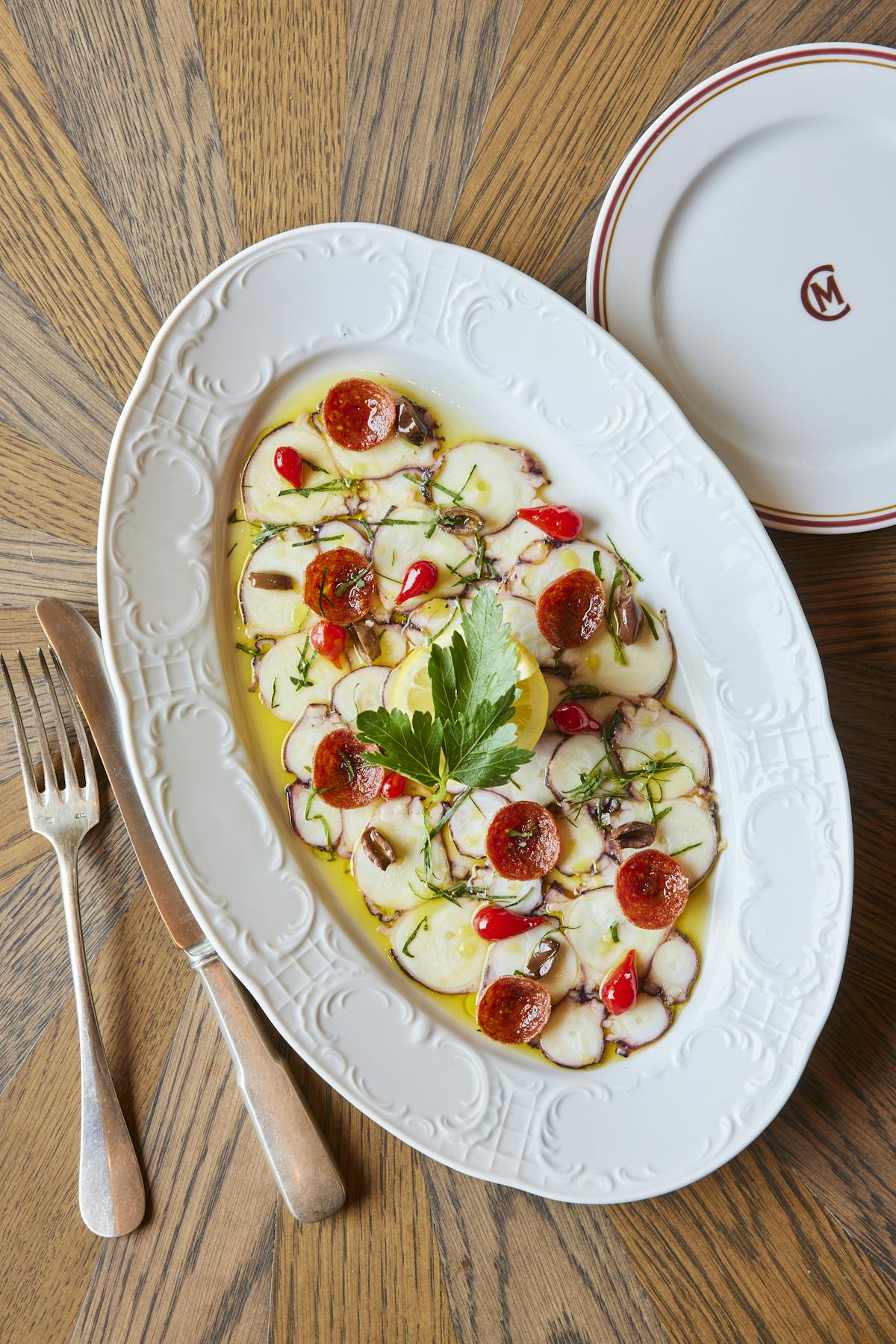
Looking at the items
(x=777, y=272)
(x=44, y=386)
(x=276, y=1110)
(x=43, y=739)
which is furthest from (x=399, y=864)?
(x=777, y=272)

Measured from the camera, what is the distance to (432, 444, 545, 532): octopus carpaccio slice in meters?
1.56

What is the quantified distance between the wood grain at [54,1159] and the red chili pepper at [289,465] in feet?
3.06

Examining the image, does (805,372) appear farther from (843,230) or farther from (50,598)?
(50,598)

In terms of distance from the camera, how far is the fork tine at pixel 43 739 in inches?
62.2

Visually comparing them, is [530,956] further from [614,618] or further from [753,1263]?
[753,1263]

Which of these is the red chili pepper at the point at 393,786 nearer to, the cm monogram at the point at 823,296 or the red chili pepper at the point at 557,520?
the red chili pepper at the point at 557,520

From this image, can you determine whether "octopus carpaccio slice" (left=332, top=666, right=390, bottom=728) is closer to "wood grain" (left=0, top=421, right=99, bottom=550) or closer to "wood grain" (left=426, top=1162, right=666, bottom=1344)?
"wood grain" (left=0, top=421, right=99, bottom=550)

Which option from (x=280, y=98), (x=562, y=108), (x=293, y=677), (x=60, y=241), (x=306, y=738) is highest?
(x=280, y=98)

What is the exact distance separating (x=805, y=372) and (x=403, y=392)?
80cm

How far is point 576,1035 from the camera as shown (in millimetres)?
1562

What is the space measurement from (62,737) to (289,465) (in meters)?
0.72

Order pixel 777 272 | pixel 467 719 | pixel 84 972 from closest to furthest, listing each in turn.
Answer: pixel 467 719
pixel 777 272
pixel 84 972

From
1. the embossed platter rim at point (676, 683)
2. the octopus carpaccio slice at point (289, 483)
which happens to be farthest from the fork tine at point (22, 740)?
the octopus carpaccio slice at point (289, 483)

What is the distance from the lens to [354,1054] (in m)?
1.52
